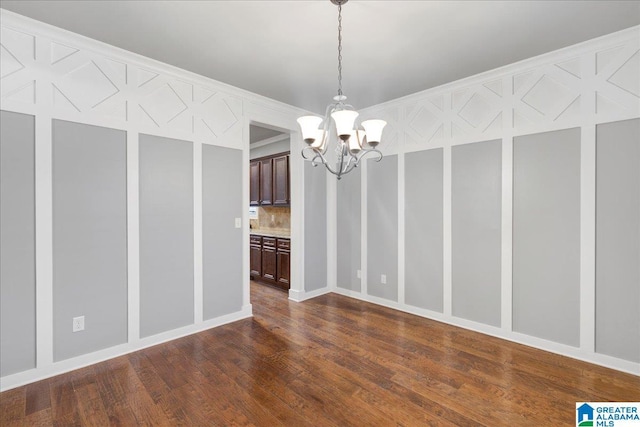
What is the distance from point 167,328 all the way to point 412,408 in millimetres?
2449

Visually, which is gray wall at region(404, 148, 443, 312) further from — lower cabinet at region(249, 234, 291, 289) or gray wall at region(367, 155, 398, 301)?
lower cabinet at region(249, 234, 291, 289)

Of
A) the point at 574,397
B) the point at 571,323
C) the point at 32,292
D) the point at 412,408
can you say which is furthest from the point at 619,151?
the point at 32,292

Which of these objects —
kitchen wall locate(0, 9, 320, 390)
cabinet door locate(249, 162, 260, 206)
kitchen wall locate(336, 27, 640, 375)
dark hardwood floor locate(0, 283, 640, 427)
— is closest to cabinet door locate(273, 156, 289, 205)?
cabinet door locate(249, 162, 260, 206)

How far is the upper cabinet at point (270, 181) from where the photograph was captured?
17.5 ft

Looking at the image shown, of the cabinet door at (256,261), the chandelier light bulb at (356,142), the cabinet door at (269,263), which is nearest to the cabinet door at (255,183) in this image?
the cabinet door at (256,261)

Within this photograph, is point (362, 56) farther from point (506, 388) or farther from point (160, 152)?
point (506, 388)

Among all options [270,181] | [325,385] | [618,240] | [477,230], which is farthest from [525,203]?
[270,181]

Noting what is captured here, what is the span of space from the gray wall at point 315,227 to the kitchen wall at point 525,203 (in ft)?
2.86

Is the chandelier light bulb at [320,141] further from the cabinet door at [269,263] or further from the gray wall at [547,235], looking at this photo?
the cabinet door at [269,263]

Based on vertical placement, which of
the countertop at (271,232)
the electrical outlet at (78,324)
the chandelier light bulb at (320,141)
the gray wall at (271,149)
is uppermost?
the gray wall at (271,149)

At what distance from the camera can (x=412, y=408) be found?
2.12 metres

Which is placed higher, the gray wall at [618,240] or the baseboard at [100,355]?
the gray wall at [618,240]

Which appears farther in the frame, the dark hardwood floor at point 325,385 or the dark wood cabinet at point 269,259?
the dark wood cabinet at point 269,259

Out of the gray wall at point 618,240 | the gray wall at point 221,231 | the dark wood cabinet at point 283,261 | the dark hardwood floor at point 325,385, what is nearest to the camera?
the dark hardwood floor at point 325,385
